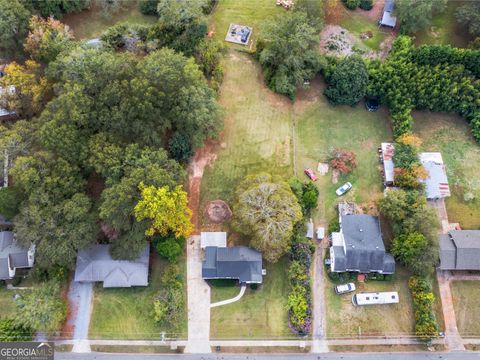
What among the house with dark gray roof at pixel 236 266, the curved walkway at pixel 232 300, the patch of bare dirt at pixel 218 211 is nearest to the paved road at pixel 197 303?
the curved walkway at pixel 232 300

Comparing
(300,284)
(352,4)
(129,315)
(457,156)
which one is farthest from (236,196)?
(352,4)

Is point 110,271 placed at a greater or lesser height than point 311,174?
lesser

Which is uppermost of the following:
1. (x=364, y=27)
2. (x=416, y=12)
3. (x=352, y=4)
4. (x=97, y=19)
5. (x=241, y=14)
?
(x=352, y=4)

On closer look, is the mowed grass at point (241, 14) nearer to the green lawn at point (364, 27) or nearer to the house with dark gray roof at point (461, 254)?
the green lawn at point (364, 27)

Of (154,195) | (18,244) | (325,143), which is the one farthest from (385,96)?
(18,244)

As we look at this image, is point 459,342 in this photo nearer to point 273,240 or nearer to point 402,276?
point 402,276

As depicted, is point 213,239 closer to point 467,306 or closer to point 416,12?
point 467,306
